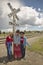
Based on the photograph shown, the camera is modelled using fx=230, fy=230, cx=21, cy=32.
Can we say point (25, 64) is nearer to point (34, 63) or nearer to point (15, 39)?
point (34, 63)

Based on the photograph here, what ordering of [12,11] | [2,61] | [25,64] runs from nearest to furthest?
[25,64] → [2,61] → [12,11]

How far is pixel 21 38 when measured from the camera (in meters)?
13.2

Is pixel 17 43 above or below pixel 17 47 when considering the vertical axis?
above

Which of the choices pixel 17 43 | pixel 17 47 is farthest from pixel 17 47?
pixel 17 43

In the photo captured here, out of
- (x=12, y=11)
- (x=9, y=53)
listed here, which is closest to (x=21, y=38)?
(x=9, y=53)

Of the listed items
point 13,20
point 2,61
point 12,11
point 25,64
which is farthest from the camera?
point 13,20

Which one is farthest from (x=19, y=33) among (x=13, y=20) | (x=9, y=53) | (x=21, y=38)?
(x=13, y=20)

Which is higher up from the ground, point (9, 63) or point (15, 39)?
point (15, 39)

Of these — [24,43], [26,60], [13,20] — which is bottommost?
[26,60]

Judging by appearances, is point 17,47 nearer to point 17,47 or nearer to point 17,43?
point 17,47

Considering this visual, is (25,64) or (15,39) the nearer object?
(25,64)

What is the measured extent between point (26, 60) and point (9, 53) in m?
1.13

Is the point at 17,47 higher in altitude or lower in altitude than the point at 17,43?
lower

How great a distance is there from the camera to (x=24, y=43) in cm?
1320
